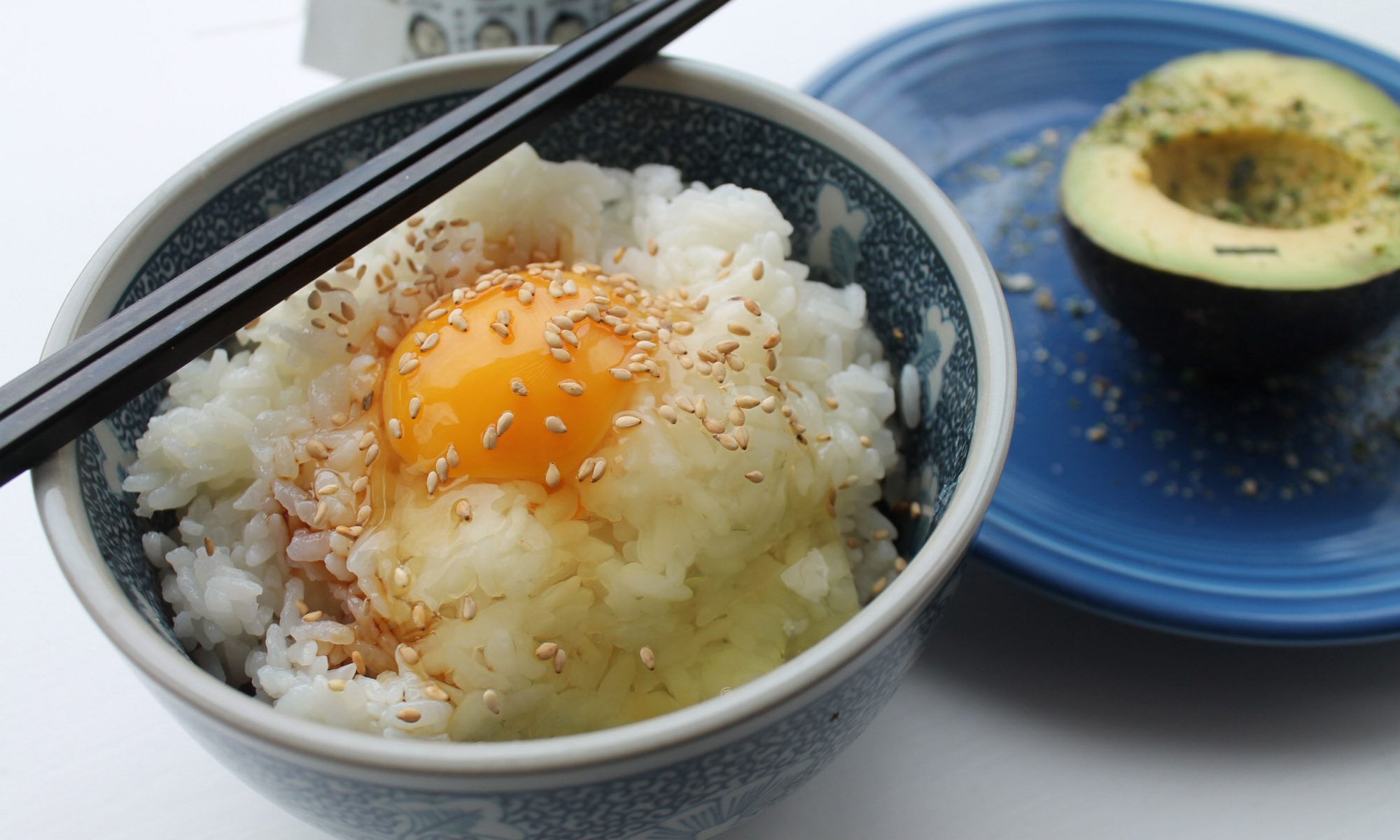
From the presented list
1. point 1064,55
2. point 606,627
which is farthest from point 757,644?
point 1064,55

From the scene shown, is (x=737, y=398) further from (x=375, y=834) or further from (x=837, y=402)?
(x=375, y=834)

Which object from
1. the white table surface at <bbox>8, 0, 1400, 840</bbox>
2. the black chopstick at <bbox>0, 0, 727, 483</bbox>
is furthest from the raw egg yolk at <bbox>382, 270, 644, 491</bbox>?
the white table surface at <bbox>8, 0, 1400, 840</bbox>

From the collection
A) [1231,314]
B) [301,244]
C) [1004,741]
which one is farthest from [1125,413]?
[301,244]

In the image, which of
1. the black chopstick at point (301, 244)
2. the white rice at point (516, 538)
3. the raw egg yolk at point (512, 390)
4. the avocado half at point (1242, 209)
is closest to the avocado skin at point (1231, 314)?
the avocado half at point (1242, 209)

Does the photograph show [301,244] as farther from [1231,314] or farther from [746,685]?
[1231,314]

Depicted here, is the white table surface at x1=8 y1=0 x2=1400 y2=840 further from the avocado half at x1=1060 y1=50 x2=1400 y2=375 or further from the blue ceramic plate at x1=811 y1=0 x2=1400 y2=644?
the avocado half at x1=1060 y1=50 x2=1400 y2=375
